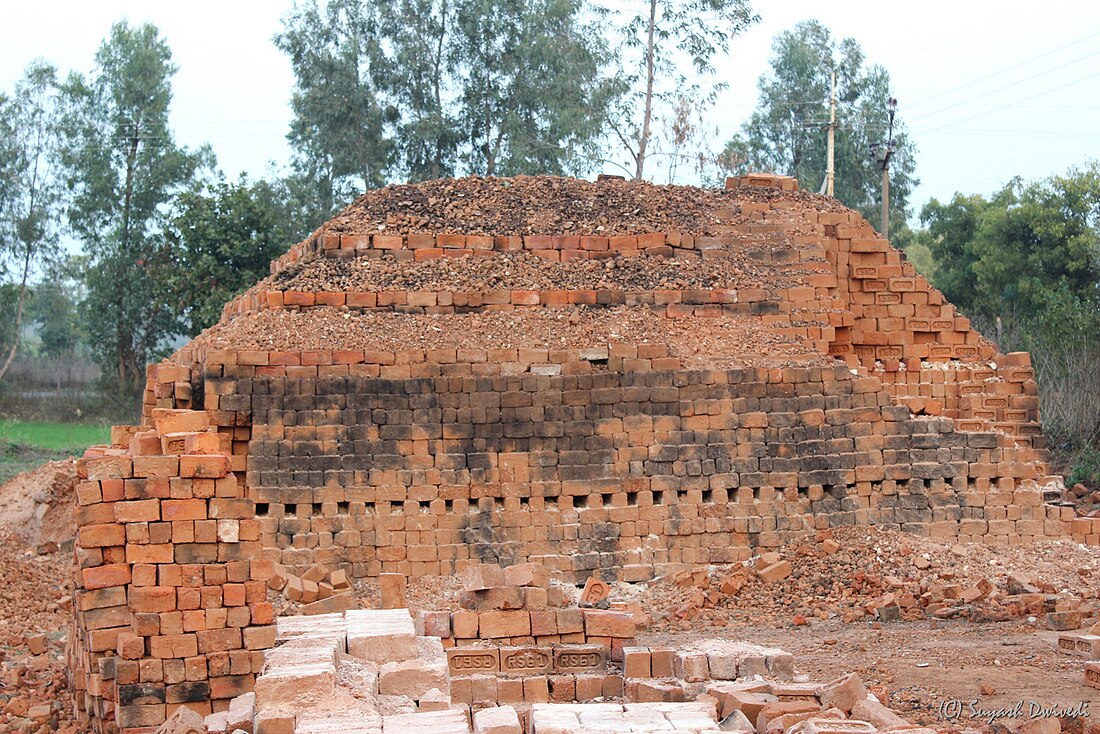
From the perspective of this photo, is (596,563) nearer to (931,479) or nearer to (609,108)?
(931,479)

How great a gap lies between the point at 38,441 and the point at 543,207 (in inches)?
797

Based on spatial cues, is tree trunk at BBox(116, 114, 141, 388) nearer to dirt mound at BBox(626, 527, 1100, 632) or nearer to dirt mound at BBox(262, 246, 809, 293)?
dirt mound at BBox(262, 246, 809, 293)

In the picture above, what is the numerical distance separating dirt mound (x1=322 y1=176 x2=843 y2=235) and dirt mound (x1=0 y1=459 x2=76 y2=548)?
18.9ft

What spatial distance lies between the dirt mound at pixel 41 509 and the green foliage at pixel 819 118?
80.9 ft

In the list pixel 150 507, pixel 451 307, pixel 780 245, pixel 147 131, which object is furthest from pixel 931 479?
pixel 147 131

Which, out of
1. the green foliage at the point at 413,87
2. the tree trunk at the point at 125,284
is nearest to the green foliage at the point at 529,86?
the green foliage at the point at 413,87

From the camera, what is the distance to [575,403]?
48.3ft

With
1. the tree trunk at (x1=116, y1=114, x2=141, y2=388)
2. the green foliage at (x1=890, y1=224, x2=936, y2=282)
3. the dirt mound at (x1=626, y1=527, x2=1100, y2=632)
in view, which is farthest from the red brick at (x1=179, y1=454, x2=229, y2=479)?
the green foliage at (x1=890, y1=224, x2=936, y2=282)

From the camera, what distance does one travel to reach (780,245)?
16625 millimetres

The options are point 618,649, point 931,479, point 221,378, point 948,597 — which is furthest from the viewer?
point 931,479

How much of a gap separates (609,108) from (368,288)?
1727 cm

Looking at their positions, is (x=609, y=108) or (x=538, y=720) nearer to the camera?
(x=538, y=720)

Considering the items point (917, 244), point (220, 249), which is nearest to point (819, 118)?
point (917, 244)

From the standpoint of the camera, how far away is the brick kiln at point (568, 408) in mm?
14258
